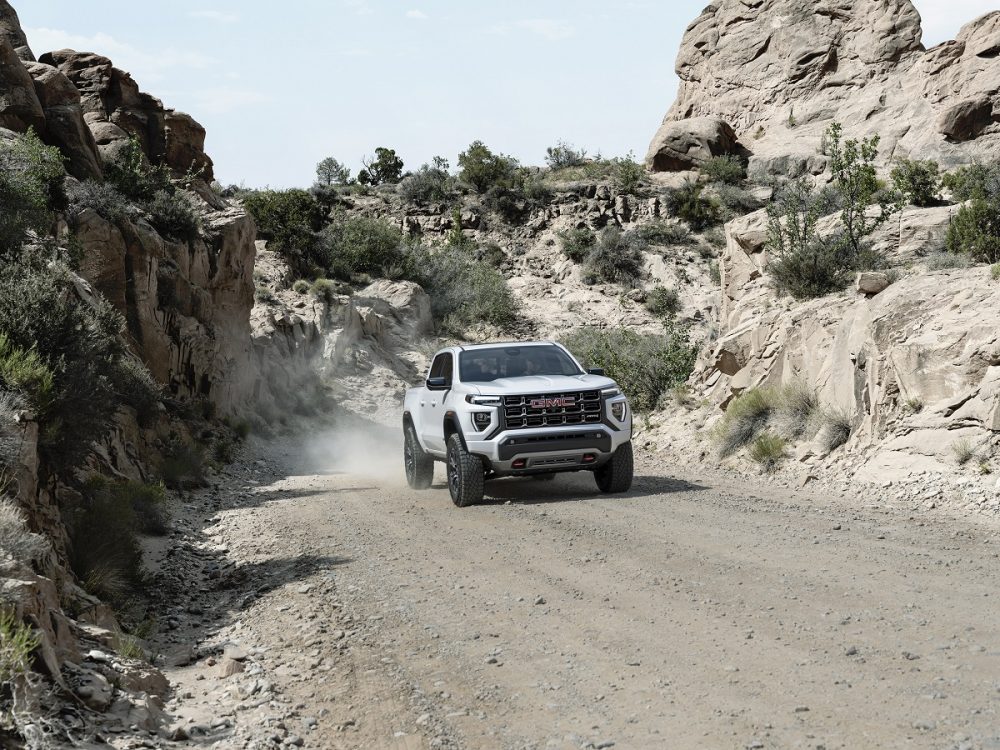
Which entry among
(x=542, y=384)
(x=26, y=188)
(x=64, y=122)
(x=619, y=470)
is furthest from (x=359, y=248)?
(x=619, y=470)

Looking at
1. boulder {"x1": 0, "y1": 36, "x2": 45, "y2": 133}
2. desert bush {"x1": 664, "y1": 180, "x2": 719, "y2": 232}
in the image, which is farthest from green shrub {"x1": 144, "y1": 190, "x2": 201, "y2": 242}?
desert bush {"x1": 664, "y1": 180, "x2": 719, "y2": 232}

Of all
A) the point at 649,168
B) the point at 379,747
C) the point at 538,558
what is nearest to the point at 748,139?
the point at 649,168

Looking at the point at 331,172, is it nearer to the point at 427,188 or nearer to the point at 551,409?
the point at 427,188

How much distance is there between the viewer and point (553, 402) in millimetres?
12375

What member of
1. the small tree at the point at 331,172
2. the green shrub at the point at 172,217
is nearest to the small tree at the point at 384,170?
the small tree at the point at 331,172

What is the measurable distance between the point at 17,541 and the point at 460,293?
37026mm

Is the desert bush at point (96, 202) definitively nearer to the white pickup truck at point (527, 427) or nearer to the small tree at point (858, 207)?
the white pickup truck at point (527, 427)

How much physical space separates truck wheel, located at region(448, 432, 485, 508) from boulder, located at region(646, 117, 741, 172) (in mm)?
44776

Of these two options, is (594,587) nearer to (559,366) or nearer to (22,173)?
Answer: (559,366)

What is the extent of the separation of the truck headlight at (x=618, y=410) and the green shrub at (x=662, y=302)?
103ft

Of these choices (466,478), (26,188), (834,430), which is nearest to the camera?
(466,478)

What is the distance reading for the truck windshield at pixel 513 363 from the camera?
1348 centimetres

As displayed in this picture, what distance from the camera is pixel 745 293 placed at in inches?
814

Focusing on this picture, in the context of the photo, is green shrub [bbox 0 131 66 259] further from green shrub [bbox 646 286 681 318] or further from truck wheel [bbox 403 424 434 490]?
green shrub [bbox 646 286 681 318]
